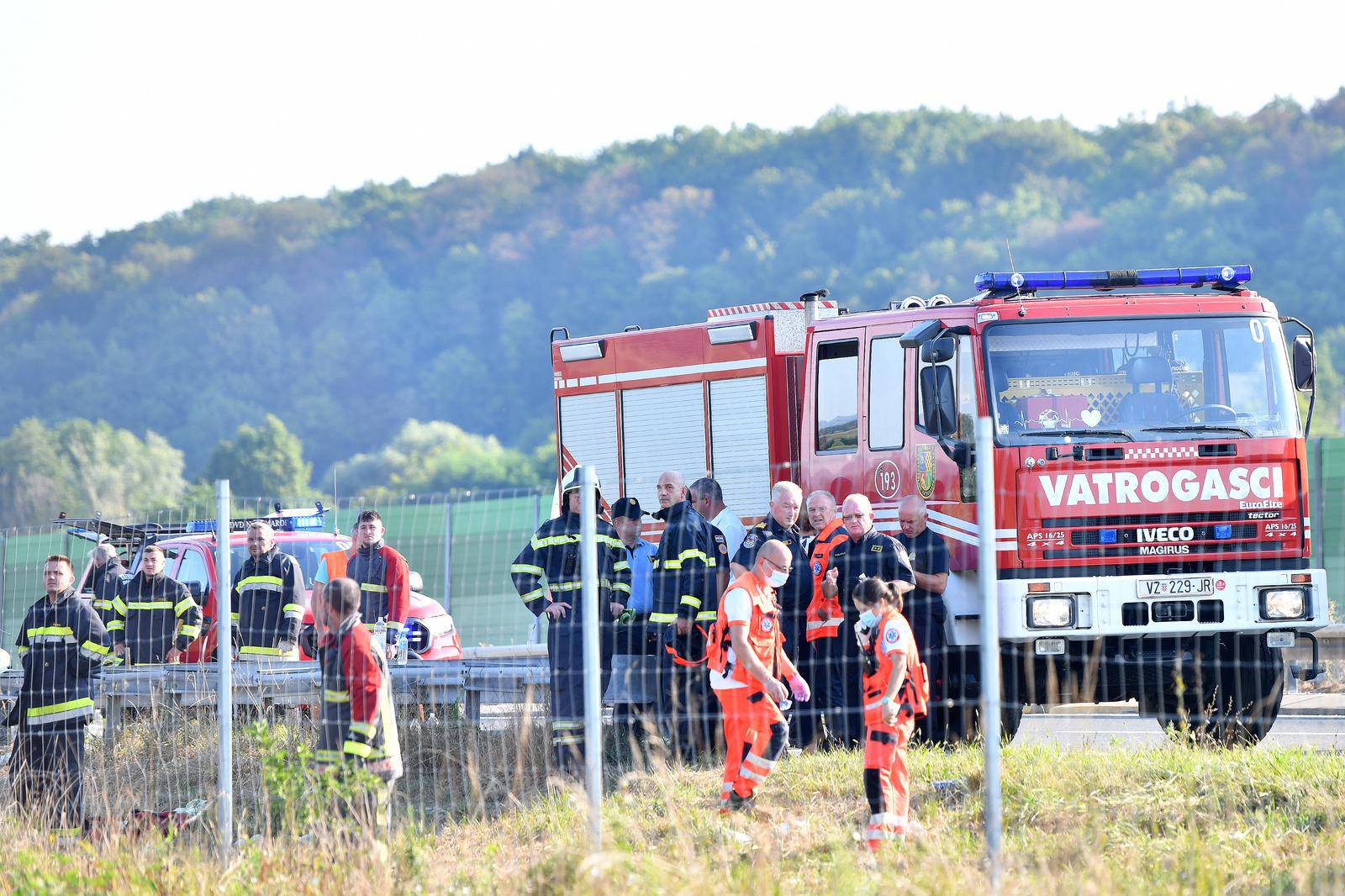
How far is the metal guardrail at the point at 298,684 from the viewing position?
34.9 feet

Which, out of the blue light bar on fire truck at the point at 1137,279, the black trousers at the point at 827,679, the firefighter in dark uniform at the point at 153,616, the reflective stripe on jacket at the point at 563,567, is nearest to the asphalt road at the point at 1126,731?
the black trousers at the point at 827,679

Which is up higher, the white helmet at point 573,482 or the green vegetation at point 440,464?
the green vegetation at point 440,464

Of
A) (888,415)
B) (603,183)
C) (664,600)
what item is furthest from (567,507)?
(603,183)

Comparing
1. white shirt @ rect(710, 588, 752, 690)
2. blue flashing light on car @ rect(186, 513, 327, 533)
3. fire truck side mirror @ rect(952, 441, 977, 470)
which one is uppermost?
fire truck side mirror @ rect(952, 441, 977, 470)

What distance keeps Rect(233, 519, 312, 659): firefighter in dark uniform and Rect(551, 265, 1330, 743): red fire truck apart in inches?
151

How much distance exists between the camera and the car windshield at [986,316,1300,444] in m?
9.51

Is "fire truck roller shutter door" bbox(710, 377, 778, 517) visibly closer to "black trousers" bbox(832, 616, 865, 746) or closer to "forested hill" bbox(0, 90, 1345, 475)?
"black trousers" bbox(832, 616, 865, 746)

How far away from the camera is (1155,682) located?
9.77 metres

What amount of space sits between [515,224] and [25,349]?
28816mm

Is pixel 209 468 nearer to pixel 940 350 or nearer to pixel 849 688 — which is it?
pixel 849 688

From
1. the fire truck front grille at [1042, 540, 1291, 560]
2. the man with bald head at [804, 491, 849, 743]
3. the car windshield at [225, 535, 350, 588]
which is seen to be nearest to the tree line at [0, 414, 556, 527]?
the car windshield at [225, 535, 350, 588]

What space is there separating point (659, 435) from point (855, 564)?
3.54 metres

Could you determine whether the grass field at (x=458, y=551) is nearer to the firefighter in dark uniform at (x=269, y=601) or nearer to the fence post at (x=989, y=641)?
the firefighter in dark uniform at (x=269, y=601)

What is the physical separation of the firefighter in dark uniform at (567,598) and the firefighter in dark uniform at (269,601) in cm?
193
